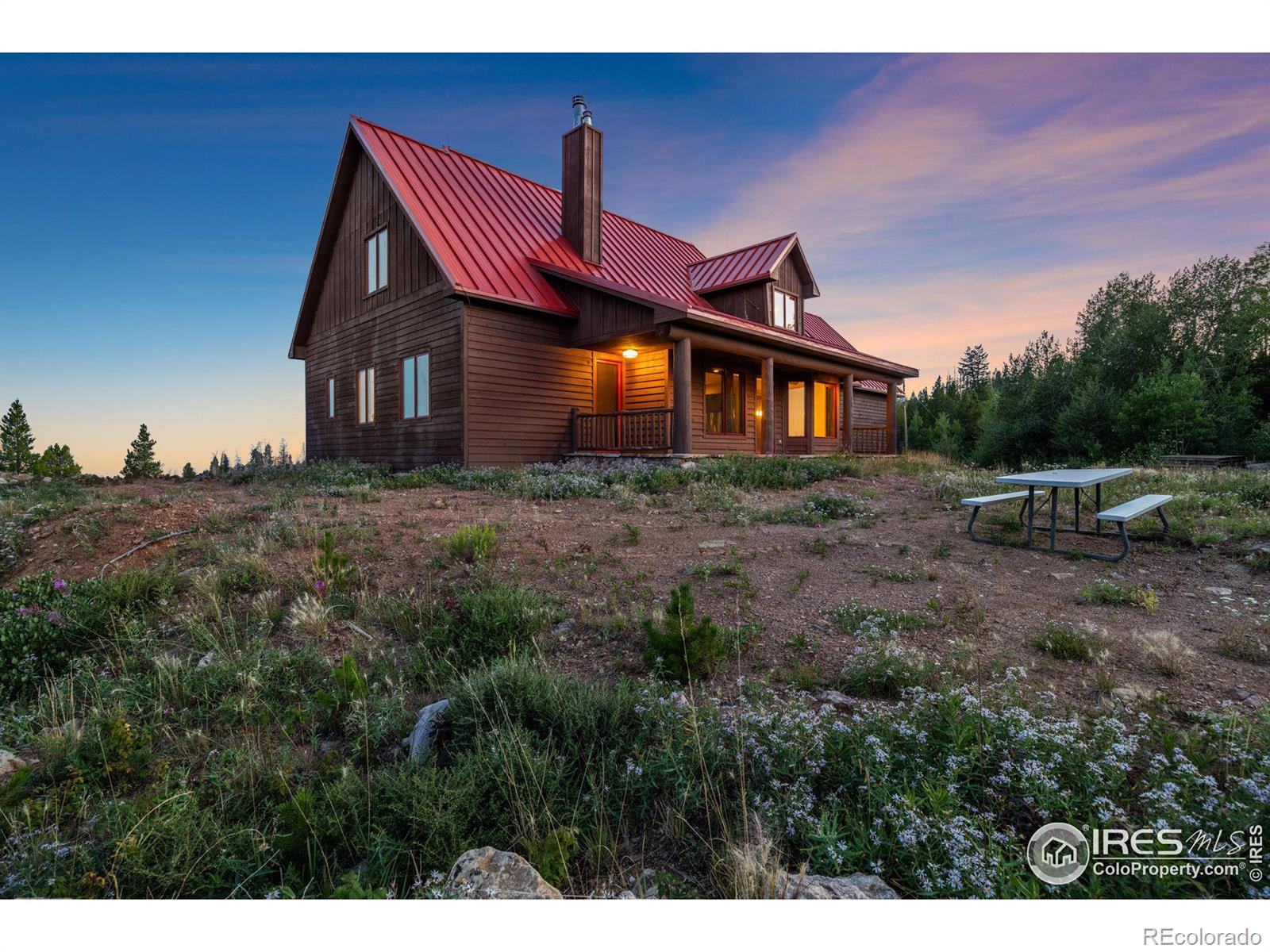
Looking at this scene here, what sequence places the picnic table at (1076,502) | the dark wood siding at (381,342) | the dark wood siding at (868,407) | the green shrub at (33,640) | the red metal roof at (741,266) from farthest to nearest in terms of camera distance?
the dark wood siding at (868,407), the red metal roof at (741,266), the dark wood siding at (381,342), the picnic table at (1076,502), the green shrub at (33,640)

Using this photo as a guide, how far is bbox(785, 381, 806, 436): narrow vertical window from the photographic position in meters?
19.9

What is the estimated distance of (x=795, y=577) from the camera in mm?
4926

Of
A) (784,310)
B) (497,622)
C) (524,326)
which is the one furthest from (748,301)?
(497,622)

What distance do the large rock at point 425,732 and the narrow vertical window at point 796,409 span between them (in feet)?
61.1

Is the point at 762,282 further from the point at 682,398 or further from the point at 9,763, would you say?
the point at 9,763

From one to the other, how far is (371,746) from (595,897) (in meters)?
1.53

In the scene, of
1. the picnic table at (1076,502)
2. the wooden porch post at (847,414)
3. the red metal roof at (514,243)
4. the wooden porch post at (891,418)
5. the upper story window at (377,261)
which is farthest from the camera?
the wooden porch post at (891,418)

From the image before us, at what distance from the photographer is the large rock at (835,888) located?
1.62 metres

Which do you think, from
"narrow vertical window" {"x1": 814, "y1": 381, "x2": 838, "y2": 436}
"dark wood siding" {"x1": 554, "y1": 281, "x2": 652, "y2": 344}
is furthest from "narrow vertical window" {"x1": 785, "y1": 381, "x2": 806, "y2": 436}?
"dark wood siding" {"x1": 554, "y1": 281, "x2": 652, "y2": 344}

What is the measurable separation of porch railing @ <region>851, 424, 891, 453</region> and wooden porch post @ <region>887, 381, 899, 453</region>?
0.65 feet

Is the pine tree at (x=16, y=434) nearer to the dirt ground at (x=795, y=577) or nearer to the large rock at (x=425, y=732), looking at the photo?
the dirt ground at (x=795, y=577)

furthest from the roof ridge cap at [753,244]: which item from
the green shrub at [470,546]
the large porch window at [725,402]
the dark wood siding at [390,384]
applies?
the green shrub at [470,546]

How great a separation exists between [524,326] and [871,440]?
14.3 meters

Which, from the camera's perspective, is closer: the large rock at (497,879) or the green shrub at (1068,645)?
the large rock at (497,879)
